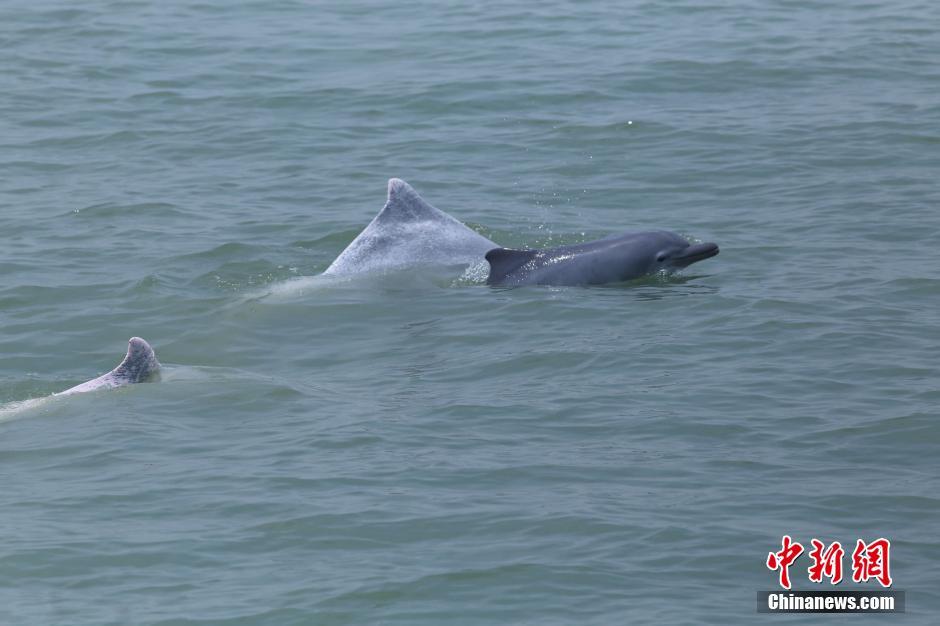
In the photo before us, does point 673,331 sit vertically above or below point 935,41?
below

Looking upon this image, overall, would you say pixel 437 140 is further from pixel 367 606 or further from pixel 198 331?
pixel 367 606

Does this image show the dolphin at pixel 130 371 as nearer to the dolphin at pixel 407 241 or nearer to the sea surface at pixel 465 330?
the sea surface at pixel 465 330

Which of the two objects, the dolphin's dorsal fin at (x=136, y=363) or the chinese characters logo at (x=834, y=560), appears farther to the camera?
the dolphin's dorsal fin at (x=136, y=363)

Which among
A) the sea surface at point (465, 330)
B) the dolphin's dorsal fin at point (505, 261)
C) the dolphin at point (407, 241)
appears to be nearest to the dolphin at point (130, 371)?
the sea surface at point (465, 330)

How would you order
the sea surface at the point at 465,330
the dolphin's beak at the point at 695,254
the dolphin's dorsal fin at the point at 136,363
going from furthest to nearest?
the dolphin's beak at the point at 695,254 → the dolphin's dorsal fin at the point at 136,363 → the sea surface at the point at 465,330

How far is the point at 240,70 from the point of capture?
22594mm

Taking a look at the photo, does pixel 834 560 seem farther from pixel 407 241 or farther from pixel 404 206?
pixel 404 206

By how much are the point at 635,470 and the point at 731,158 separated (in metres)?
8.85

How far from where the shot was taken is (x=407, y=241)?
1438 centimetres

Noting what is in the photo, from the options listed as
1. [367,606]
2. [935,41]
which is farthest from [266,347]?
[935,41]

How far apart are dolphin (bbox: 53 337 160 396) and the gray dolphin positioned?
348 centimetres

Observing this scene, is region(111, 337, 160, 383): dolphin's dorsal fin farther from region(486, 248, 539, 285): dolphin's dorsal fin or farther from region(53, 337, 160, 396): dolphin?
region(486, 248, 539, 285): dolphin's dorsal fin

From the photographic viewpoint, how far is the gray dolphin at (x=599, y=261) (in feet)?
44.9

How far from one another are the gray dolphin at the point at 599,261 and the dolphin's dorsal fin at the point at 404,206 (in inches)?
40.9
